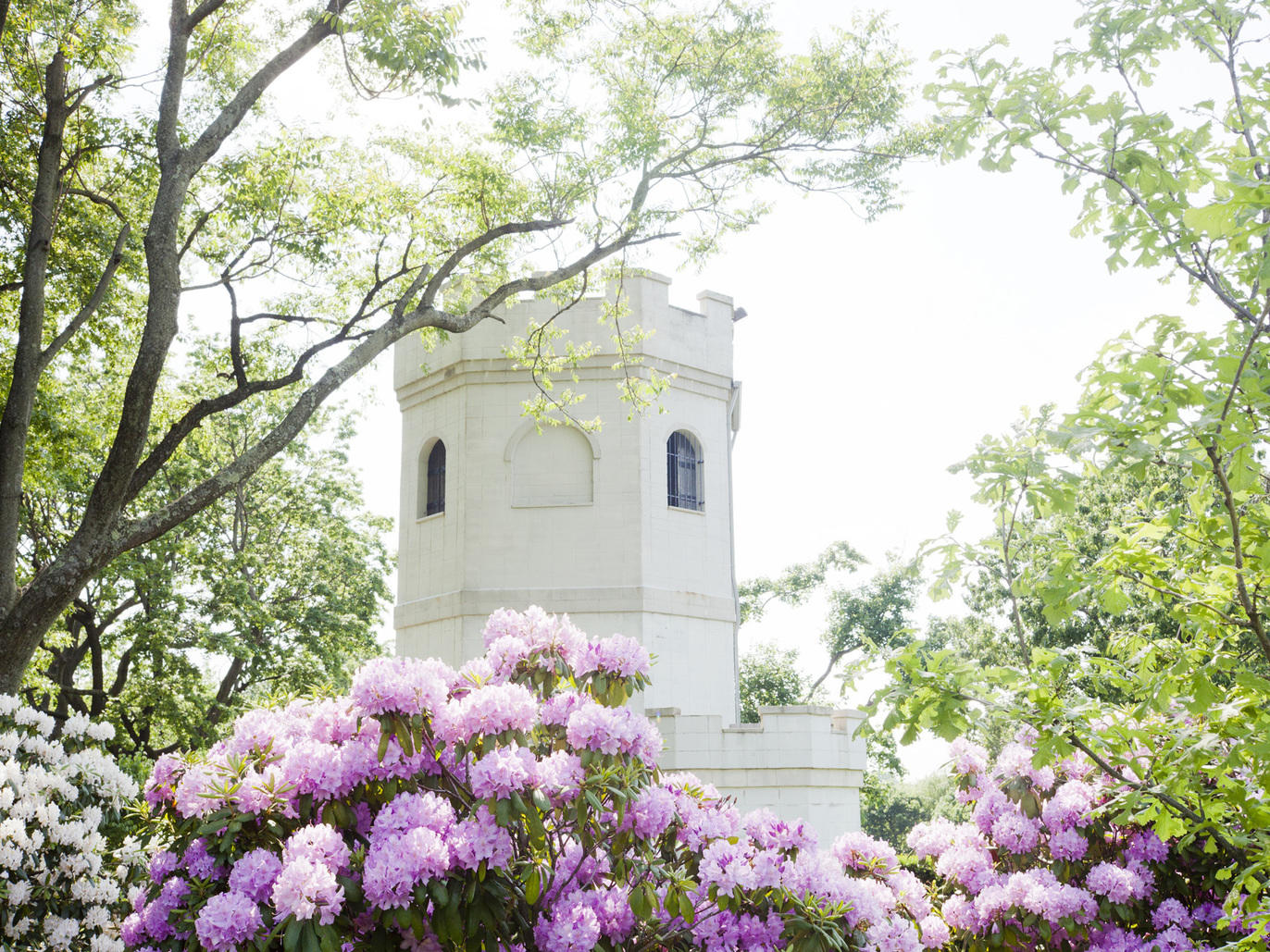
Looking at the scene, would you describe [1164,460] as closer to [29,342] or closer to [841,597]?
[29,342]

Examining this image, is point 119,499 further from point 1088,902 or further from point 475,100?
point 1088,902

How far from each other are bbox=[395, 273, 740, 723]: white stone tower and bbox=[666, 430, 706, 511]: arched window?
3cm

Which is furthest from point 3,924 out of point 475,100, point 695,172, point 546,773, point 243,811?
point 695,172

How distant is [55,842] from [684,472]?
13.3 meters

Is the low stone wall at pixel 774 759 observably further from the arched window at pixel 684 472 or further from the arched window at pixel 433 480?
the arched window at pixel 433 480

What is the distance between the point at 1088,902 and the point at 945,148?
12.1ft

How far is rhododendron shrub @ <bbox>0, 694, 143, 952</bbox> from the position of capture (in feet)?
18.0

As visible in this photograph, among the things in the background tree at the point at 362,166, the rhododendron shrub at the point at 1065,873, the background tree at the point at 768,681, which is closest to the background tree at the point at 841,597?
the background tree at the point at 768,681

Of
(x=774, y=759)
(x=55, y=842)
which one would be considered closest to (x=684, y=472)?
(x=774, y=759)

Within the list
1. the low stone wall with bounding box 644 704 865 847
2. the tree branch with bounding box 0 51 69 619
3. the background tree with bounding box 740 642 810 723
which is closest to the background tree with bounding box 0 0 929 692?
the tree branch with bounding box 0 51 69 619

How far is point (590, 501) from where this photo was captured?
1734 centimetres

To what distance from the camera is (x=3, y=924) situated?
5.43 metres

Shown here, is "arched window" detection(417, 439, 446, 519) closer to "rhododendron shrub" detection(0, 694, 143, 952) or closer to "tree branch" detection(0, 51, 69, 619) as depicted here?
"tree branch" detection(0, 51, 69, 619)

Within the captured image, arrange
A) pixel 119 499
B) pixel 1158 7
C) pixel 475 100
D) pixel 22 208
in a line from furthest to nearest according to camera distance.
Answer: pixel 22 208, pixel 475 100, pixel 119 499, pixel 1158 7
